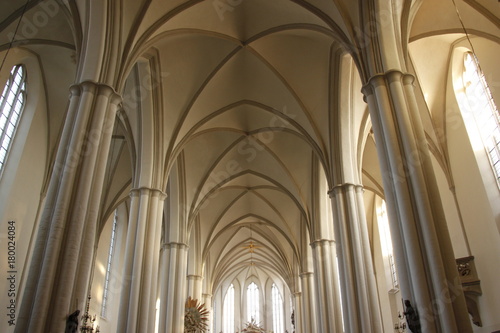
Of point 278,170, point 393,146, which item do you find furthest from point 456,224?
point 278,170

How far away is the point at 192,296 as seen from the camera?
20.6m

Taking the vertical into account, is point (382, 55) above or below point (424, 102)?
below

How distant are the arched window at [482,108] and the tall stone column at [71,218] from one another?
9.60m

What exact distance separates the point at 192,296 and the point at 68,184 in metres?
14.7

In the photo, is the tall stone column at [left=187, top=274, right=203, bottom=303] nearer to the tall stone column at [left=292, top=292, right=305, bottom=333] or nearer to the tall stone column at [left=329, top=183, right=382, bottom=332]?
Result: the tall stone column at [left=292, top=292, right=305, bottom=333]

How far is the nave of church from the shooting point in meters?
7.09

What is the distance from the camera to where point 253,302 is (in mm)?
37875

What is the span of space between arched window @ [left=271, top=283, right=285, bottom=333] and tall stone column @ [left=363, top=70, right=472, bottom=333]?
3103 cm

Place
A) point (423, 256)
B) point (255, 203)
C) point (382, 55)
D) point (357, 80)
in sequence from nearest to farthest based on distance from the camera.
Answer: point (423, 256) < point (382, 55) < point (357, 80) < point (255, 203)

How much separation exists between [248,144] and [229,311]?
77.1 ft

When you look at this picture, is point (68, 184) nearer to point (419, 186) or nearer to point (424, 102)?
point (419, 186)

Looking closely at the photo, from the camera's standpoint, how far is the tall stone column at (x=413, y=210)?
6.36m

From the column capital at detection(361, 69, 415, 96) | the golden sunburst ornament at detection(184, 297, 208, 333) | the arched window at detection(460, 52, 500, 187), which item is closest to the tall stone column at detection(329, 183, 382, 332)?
the arched window at detection(460, 52, 500, 187)

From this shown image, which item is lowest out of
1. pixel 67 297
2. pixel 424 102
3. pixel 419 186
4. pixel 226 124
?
pixel 67 297
